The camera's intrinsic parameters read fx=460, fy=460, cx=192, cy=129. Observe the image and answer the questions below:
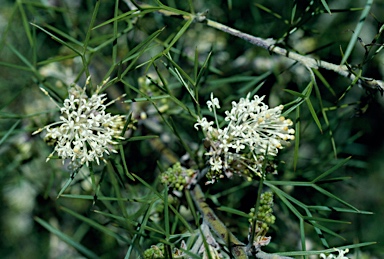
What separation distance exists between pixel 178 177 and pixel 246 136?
141mm

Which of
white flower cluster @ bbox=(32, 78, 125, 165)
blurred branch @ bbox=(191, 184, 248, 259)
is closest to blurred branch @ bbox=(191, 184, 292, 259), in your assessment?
blurred branch @ bbox=(191, 184, 248, 259)

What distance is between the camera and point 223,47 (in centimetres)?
100

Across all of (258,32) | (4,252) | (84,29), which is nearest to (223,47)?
(258,32)

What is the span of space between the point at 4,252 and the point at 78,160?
0.72 m

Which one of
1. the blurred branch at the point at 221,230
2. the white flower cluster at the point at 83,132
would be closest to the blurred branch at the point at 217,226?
the blurred branch at the point at 221,230

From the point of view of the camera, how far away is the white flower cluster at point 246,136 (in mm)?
546

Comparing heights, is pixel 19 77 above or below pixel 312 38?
below

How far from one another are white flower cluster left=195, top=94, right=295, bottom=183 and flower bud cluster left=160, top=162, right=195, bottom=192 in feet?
0.21

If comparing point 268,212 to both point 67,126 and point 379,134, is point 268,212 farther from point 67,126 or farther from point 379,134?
point 379,134

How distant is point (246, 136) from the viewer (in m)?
0.55

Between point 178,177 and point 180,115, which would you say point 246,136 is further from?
point 180,115

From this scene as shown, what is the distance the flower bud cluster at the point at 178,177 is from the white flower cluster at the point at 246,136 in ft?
0.21

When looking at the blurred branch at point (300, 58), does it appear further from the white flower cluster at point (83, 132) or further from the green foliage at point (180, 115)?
the white flower cluster at point (83, 132)

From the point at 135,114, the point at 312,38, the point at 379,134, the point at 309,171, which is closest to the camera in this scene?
the point at 135,114
